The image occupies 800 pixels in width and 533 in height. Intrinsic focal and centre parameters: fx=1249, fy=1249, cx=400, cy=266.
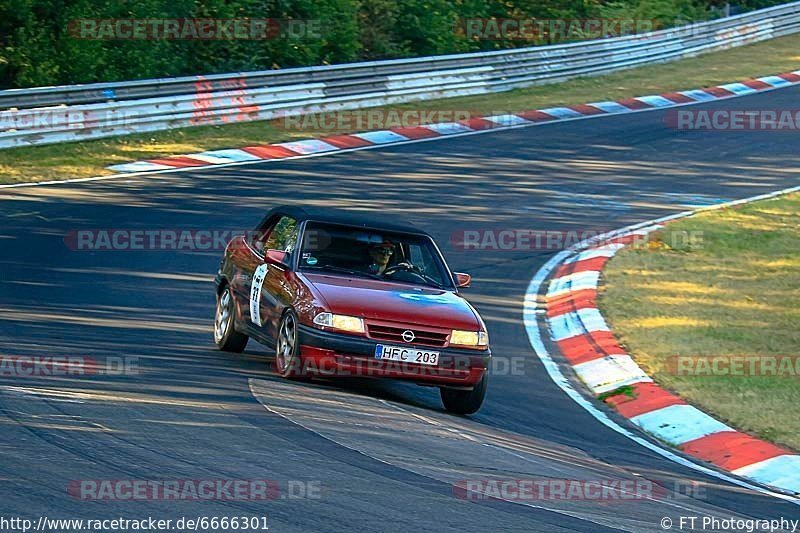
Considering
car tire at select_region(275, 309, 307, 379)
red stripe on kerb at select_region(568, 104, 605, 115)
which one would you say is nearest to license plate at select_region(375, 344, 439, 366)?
car tire at select_region(275, 309, 307, 379)

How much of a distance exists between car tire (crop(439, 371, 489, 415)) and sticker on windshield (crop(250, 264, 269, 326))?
5.97ft

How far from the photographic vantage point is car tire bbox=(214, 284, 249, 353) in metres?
10.9

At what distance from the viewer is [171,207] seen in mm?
17188

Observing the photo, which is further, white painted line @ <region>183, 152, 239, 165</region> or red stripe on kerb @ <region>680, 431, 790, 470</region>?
white painted line @ <region>183, 152, 239, 165</region>

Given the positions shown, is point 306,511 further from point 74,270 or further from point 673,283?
point 673,283

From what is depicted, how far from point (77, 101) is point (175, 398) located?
14704mm

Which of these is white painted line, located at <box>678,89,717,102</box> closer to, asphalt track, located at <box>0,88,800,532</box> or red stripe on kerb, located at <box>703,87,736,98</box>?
red stripe on kerb, located at <box>703,87,736,98</box>

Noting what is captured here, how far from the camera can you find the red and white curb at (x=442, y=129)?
20.9 meters

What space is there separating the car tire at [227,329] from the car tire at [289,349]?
1.08m

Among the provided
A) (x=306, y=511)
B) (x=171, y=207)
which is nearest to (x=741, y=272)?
(x=171, y=207)

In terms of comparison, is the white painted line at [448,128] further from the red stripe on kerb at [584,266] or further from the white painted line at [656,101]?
the red stripe on kerb at [584,266]

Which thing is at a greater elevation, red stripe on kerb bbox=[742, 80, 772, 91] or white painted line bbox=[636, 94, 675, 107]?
red stripe on kerb bbox=[742, 80, 772, 91]

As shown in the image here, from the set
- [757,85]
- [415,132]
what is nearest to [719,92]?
[757,85]

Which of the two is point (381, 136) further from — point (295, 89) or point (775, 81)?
point (775, 81)
